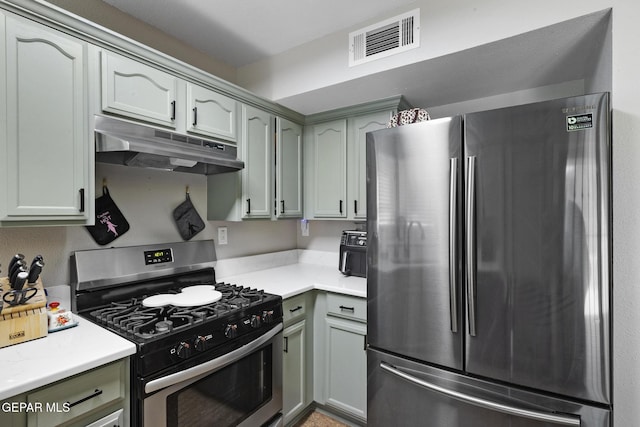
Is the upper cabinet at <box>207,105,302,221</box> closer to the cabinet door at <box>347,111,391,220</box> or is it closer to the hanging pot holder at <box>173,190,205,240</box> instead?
the hanging pot holder at <box>173,190,205,240</box>

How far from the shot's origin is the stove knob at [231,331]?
1.43 metres

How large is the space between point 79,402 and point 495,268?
1.61 metres

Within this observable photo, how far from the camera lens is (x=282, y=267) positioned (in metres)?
2.71

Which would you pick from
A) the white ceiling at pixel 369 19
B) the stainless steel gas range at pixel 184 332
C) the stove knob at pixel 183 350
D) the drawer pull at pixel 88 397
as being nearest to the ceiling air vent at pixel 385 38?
the white ceiling at pixel 369 19

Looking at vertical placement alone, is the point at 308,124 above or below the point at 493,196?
above

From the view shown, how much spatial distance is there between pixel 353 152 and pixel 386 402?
1625 mm

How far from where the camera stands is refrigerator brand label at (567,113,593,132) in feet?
3.77

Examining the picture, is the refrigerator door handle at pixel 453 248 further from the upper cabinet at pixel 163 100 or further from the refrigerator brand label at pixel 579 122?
the upper cabinet at pixel 163 100

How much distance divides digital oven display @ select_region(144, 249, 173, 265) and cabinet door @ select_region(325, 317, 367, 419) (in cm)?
108

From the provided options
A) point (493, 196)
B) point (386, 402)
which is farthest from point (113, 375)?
point (493, 196)

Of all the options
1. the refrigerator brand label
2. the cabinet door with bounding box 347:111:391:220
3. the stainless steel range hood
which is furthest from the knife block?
the refrigerator brand label

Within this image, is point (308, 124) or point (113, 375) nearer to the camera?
point (113, 375)

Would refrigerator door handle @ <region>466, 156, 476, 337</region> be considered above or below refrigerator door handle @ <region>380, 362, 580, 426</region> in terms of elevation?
above

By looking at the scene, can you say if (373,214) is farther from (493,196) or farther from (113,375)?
(113,375)
